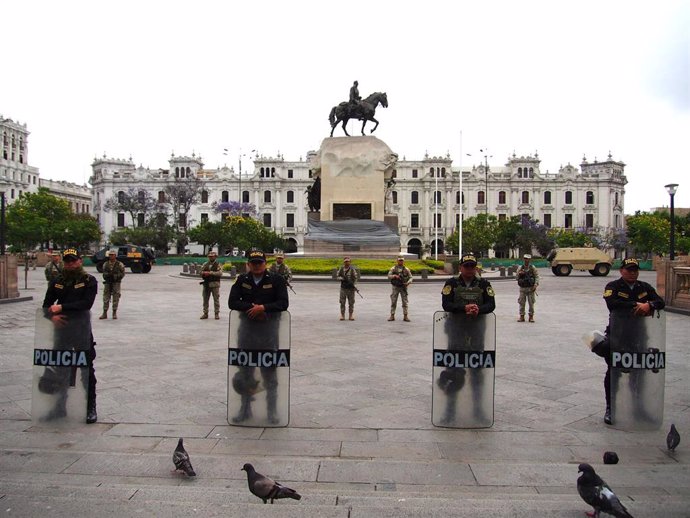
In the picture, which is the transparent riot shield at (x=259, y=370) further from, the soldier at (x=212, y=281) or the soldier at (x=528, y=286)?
the soldier at (x=528, y=286)

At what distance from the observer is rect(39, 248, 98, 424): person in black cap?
528 cm

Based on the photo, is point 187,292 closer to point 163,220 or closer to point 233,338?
point 233,338

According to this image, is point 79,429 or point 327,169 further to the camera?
point 327,169

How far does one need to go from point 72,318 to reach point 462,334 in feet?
11.5

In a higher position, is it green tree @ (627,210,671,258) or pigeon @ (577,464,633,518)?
green tree @ (627,210,671,258)

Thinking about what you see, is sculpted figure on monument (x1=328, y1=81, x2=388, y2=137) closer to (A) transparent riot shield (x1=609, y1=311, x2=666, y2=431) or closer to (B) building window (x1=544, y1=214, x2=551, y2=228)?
(A) transparent riot shield (x1=609, y1=311, x2=666, y2=431)

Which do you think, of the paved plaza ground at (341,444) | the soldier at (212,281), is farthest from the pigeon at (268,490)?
the soldier at (212,281)

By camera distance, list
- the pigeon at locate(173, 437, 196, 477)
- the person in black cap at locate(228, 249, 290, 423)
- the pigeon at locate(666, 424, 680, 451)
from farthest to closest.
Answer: the person in black cap at locate(228, 249, 290, 423), the pigeon at locate(666, 424, 680, 451), the pigeon at locate(173, 437, 196, 477)

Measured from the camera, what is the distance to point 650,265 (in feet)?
156

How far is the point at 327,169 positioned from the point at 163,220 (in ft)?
153

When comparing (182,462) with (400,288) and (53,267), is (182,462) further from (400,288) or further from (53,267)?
(53,267)

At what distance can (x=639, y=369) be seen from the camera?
17.5ft

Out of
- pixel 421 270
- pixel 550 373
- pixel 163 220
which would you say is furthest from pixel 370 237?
pixel 163 220

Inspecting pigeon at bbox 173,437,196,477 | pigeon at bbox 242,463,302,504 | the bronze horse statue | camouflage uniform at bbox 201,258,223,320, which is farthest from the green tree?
pigeon at bbox 242,463,302,504
